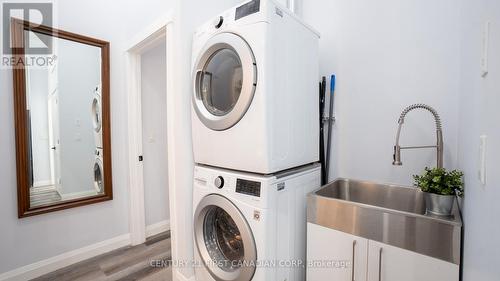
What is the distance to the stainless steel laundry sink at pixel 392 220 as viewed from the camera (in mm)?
927

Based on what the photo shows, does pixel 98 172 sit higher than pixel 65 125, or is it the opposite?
pixel 65 125

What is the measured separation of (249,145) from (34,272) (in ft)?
7.08

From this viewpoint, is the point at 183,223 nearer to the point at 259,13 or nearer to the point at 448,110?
the point at 259,13

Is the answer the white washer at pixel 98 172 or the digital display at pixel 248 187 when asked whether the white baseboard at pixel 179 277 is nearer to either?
the digital display at pixel 248 187

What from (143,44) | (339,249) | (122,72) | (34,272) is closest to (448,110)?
(339,249)

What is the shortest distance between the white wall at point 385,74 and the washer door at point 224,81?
0.88 meters

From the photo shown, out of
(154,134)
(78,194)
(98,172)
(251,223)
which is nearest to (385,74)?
(251,223)

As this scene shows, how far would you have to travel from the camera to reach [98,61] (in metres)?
2.18

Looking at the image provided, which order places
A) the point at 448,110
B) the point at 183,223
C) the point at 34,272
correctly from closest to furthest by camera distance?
the point at 448,110, the point at 183,223, the point at 34,272

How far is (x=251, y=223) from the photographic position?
47.0 inches

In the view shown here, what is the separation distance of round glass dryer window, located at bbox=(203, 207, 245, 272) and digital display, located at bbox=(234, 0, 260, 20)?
1157mm

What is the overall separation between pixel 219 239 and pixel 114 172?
4.80 feet

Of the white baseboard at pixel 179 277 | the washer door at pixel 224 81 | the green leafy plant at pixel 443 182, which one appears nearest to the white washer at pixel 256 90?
the washer door at pixel 224 81

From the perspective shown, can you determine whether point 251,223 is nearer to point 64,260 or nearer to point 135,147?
point 135,147
